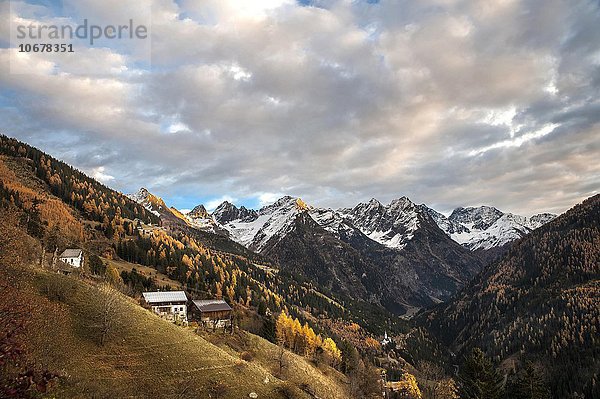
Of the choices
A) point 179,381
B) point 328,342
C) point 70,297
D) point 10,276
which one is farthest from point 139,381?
point 328,342

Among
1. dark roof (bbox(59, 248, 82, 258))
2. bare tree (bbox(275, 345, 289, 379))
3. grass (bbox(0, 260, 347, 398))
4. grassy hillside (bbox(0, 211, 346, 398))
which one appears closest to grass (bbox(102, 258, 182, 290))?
dark roof (bbox(59, 248, 82, 258))

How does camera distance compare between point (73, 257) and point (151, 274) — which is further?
point (151, 274)

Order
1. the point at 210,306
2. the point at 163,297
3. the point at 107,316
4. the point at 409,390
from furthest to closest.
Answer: the point at 409,390, the point at 210,306, the point at 163,297, the point at 107,316

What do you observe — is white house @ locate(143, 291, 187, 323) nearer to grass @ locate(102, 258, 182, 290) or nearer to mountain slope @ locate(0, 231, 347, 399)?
grass @ locate(102, 258, 182, 290)

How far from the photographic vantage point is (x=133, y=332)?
68188 millimetres

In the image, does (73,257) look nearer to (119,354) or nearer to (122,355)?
(119,354)

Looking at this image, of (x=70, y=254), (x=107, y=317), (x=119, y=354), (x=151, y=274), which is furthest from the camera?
(x=151, y=274)

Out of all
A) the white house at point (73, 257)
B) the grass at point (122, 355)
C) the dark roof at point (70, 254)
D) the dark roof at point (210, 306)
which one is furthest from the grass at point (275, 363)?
the dark roof at point (70, 254)

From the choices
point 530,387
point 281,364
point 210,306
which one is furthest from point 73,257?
point 530,387

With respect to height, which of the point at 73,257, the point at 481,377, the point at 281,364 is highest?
the point at 73,257

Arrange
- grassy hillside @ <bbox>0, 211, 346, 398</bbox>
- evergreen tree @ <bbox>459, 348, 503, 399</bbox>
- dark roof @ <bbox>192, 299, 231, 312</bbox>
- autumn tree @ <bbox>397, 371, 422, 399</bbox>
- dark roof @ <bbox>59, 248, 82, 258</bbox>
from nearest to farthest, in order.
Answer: grassy hillside @ <bbox>0, 211, 346, 398</bbox>
evergreen tree @ <bbox>459, 348, 503, 399</bbox>
dark roof @ <bbox>59, 248, 82, 258</bbox>
dark roof @ <bbox>192, 299, 231, 312</bbox>
autumn tree @ <bbox>397, 371, 422, 399</bbox>

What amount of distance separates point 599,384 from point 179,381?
224 metres

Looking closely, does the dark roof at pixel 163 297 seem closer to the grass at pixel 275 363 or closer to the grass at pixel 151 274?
the grass at pixel 151 274

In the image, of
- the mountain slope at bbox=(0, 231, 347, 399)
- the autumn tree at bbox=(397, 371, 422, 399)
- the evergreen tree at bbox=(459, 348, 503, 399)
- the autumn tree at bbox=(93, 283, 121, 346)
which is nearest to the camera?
the mountain slope at bbox=(0, 231, 347, 399)
